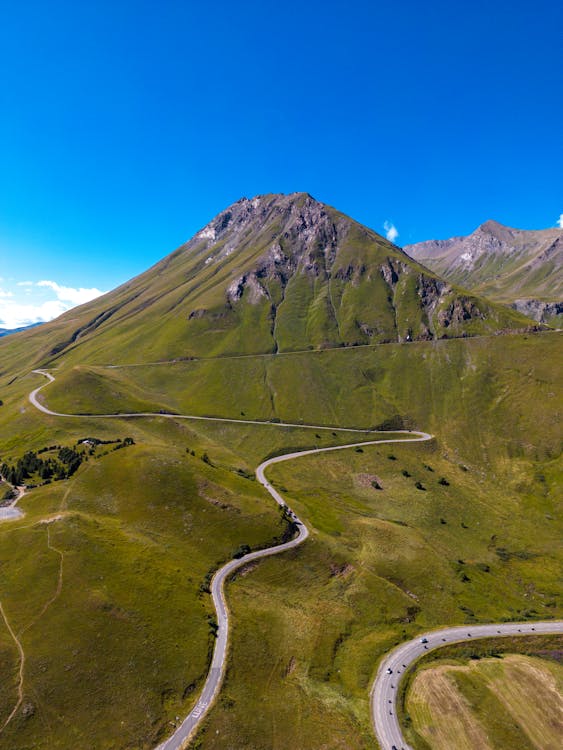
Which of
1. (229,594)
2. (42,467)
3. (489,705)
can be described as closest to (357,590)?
(489,705)

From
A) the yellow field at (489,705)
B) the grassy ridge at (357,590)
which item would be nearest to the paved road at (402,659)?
the grassy ridge at (357,590)

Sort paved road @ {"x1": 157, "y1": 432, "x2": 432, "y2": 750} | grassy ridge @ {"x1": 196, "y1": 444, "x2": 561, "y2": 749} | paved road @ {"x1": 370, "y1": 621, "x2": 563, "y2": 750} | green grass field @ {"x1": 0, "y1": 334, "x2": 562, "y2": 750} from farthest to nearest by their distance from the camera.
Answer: grassy ridge @ {"x1": 196, "y1": 444, "x2": 561, "y2": 749} → paved road @ {"x1": 370, "y1": 621, "x2": 563, "y2": 750} → green grass field @ {"x1": 0, "y1": 334, "x2": 562, "y2": 750} → paved road @ {"x1": 157, "y1": 432, "x2": 432, "y2": 750}

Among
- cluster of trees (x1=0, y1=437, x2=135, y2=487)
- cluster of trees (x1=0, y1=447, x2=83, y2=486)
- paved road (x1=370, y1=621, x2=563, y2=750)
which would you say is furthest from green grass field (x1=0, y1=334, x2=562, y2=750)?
cluster of trees (x1=0, y1=437, x2=135, y2=487)

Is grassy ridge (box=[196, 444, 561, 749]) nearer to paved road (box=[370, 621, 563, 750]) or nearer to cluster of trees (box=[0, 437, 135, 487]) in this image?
paved road (box=[370, 621, 563, 750])

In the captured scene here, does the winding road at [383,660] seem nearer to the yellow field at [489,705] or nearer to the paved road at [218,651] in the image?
the paved road at [218,651]

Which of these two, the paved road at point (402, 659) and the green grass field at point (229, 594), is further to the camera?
the paved road at point (402, 659)

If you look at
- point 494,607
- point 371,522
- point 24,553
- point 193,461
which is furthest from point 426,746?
point 193,461

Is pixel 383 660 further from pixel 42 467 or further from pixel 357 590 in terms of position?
pixel 42 467

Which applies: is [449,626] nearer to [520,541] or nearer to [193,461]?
[520,541]

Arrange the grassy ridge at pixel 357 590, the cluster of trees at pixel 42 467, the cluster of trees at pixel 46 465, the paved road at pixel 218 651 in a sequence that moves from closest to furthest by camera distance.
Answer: the paved road at pixel 218 651 → the grassy ridge at pixel 357 590 → the cluster of trees at pixel 42 467 → the cluster of trees at pixel 46 465
